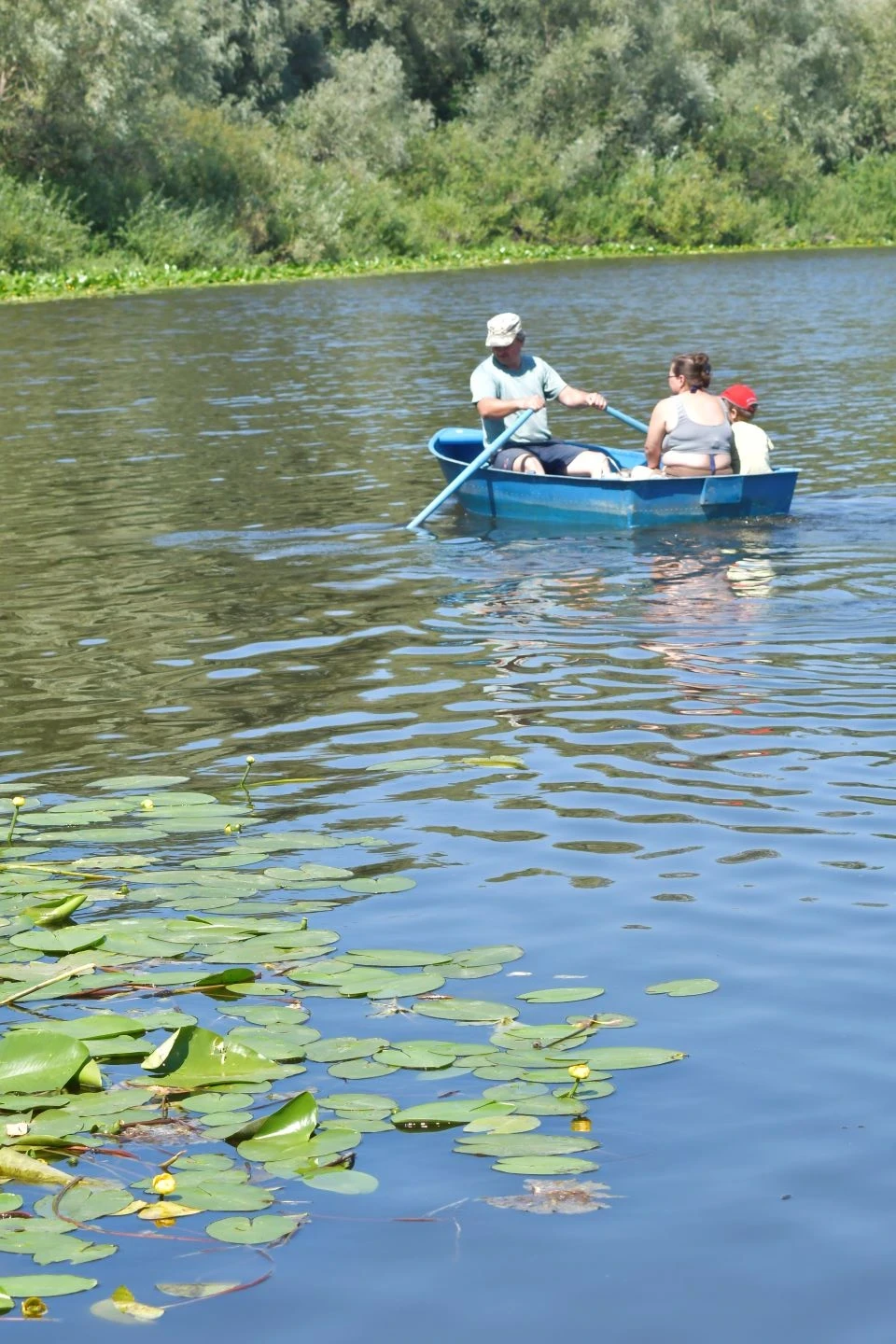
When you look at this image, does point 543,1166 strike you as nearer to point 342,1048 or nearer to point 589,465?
point 342,1048

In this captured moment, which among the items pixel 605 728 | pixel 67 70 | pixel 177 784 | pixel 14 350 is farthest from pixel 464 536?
pixel 67 70

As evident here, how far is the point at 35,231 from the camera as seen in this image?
123ft

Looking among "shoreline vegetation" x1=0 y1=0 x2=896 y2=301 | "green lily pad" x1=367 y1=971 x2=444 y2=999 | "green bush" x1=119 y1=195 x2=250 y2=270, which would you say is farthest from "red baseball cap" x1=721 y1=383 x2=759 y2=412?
"green bush" x1=119 y1=195 x2=250 y2=270

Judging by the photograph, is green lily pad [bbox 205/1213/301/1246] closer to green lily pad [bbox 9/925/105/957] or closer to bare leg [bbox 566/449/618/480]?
green lily pad [bbox 9/925/105/957]

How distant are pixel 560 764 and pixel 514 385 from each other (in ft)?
19.2

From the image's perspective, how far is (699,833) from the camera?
17.9 ft

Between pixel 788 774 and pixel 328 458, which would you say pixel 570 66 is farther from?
pixel 788 774

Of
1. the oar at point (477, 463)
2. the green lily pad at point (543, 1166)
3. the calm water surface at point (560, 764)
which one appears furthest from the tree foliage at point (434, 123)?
the green lily pad at point (543, 1166)

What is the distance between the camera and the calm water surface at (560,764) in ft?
10.2

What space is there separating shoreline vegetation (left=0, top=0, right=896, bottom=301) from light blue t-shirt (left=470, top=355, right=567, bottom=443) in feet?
80.6

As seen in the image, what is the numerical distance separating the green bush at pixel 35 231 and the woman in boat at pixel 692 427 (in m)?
28.3

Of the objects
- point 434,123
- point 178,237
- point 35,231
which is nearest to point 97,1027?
point 35,231

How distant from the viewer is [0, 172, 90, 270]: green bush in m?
36.8

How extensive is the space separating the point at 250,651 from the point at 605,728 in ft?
7.37
